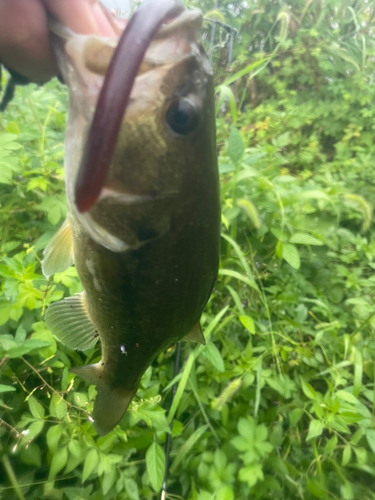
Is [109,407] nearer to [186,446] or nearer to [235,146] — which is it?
[186,446]

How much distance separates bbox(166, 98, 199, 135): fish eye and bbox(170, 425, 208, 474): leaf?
3.60 ft

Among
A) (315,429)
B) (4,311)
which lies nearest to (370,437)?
(315,429)

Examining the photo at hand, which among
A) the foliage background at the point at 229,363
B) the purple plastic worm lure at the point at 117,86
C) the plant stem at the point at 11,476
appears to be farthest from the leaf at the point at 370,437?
the purple plastic worm lure at the point at 117,86

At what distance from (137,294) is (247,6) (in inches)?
136

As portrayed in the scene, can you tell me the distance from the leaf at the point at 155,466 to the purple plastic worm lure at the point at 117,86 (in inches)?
34.5

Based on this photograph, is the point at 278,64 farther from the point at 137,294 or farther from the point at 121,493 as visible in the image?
the point at 121,493

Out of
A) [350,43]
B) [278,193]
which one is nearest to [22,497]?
[278,193]

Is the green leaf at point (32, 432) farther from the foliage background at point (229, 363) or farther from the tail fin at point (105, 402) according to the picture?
the tail fin at point (105, 402)

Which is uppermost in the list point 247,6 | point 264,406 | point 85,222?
point 247,6

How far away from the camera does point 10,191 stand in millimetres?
1461

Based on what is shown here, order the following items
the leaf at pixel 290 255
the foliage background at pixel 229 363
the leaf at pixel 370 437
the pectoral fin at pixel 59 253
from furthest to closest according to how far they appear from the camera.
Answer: the leaf at pixel 290 255, the leaf at pixel 370 437, the foliage background at pixel 229 363, the pectoral fin at pixel 59 253

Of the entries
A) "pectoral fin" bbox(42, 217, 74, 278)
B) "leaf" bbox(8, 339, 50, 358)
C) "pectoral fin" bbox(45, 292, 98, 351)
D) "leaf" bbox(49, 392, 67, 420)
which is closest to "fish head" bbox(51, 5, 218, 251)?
"pectoral fin" bbox(42, 217, 74, 278)

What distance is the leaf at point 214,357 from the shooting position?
1142mm

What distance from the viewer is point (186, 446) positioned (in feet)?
3.97
